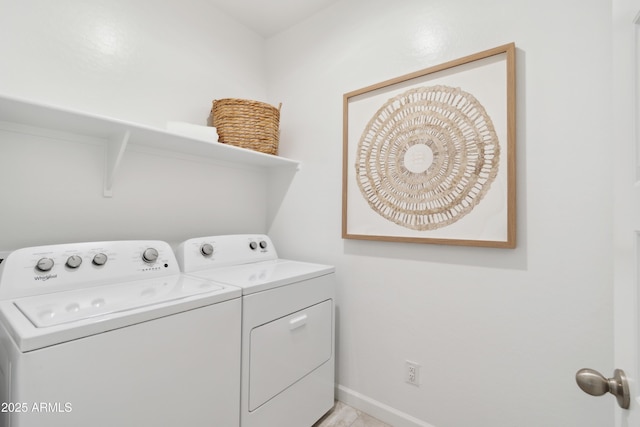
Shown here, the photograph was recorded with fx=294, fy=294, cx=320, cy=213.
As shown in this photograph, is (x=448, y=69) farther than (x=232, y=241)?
No

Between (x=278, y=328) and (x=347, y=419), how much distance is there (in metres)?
0.75

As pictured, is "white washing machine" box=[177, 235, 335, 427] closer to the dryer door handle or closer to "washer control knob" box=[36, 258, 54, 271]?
the dryer door handle

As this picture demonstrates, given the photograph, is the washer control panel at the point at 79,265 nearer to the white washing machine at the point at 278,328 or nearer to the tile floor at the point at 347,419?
the white washing machine at the point at 278,328

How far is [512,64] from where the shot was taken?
1215 millimetres

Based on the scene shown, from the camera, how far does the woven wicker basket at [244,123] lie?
1.72m

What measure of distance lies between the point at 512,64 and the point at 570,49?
0.61ft

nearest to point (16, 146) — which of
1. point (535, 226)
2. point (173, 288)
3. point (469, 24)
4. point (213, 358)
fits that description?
point (173, 288)

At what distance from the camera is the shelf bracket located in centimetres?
131

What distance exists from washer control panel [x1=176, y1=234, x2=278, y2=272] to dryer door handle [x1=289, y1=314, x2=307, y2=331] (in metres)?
0.50

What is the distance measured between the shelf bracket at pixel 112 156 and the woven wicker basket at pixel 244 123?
21.0 inches

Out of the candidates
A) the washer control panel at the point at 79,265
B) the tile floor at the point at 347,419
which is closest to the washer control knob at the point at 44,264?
the washer control panel at the point at 79,265

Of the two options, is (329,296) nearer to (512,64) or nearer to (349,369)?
(349,369)

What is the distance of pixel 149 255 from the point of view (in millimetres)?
1296

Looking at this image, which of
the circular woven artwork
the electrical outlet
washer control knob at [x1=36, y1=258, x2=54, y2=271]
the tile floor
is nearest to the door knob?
the circular woven artwork
